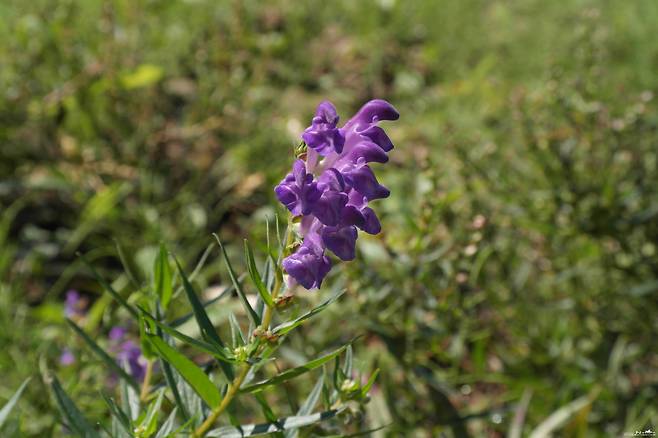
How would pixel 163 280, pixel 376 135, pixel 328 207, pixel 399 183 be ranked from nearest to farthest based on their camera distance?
pixel 328 207, pixel 376 135, pixel 163 280, pixel 399 183

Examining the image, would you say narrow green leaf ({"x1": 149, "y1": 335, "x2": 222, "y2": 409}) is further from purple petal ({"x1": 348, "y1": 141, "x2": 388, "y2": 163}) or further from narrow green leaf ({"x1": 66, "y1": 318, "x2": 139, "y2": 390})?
purple petal ({"x1": 348, "y1": 141, "x2": 388, "y2": 163})

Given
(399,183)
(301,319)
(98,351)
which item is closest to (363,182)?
(301,319)

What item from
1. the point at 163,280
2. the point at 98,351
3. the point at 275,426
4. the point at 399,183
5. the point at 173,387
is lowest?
the point at 275,426

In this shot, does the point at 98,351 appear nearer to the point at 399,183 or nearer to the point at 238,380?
the point at 238,380

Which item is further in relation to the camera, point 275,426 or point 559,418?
point 559,418

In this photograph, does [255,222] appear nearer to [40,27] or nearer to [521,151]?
[521,151]

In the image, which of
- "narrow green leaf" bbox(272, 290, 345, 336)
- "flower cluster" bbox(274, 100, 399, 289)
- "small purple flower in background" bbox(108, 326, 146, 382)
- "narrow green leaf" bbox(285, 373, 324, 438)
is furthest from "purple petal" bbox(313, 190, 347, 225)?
"small purple flower in background" bbox(108, 326, 146, 382)

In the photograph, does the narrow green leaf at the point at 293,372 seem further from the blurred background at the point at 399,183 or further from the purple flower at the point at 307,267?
the blurred background at the point at 399,183

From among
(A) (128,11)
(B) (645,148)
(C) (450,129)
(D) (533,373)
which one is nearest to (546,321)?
(D) (533,373)
